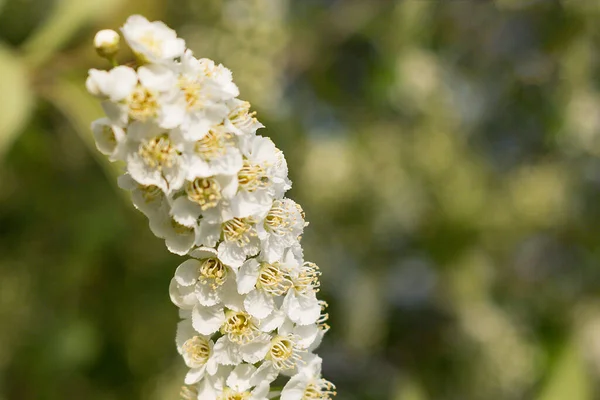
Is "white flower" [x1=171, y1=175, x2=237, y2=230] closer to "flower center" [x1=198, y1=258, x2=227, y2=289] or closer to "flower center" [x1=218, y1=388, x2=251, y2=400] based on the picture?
"flower center" [x1=198, y1=258, x2=227, y2=289]

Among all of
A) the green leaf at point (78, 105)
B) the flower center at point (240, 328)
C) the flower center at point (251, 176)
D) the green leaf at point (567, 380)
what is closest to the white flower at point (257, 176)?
the flower center at point (251, 176)

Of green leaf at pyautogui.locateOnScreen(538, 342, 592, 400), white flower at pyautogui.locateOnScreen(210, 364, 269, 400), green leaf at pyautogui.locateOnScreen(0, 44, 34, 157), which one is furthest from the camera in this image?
green leaf at pyautogui.locateOnScreen(538, 342, 592, 400)

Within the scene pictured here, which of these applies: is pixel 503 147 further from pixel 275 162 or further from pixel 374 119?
pixel 275 162

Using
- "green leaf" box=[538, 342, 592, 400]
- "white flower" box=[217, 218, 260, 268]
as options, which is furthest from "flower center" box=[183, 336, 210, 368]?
"green leaf" box=[538, 342, 592, 400]

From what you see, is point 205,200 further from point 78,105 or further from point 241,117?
point 78,105

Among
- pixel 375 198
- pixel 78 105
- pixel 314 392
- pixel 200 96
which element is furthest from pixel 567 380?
pixel 200 96

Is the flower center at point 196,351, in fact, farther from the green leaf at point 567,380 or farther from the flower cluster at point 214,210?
the green leaf at point 567,380
